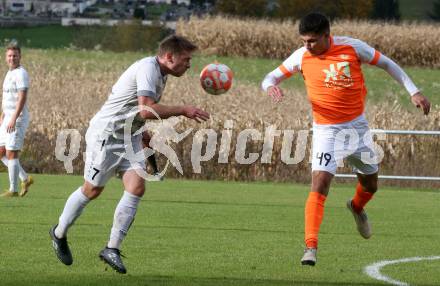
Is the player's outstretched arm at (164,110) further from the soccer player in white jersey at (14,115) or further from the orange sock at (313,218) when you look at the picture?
the soccer player in white jersey at (14,115)

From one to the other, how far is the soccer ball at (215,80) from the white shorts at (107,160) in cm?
246

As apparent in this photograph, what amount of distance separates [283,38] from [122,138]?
48.7 m

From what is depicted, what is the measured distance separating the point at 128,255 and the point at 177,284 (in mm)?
1975

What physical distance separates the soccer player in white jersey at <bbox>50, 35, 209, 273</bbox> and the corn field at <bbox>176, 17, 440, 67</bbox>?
1841 inches

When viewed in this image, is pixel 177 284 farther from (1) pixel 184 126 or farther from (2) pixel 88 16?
(2) pixel 88 16

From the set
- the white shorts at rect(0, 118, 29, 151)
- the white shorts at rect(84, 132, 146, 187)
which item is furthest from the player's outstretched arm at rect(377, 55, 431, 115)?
the white shorts at rect(0, 118, 29, 151)

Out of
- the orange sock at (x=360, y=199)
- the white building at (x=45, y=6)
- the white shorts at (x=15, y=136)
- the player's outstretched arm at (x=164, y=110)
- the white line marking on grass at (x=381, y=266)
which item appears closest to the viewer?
the player's outstretched arm at (x=164, y=110)

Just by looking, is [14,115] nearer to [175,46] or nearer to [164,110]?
[175,46]

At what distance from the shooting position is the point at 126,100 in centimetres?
1070

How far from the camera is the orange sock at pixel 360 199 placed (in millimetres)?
13062

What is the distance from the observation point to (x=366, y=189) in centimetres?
1302

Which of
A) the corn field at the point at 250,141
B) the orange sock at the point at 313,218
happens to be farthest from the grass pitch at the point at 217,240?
the corn field at the point at 250,141

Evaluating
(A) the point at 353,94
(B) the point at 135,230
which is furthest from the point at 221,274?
(B) the point at 135,230

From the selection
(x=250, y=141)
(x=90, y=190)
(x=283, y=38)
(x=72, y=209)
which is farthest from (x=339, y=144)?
(x=283, y=38)
